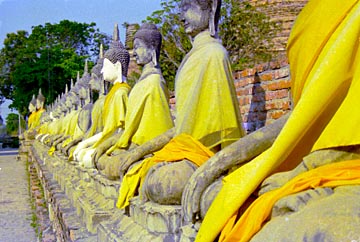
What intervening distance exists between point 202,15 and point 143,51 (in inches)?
38.2

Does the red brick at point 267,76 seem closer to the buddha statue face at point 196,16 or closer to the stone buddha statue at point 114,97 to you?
the stone buddha statue at point 114,97

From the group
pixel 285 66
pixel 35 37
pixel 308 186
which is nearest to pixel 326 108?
pixel 308 186

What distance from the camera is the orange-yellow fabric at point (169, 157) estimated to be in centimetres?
268

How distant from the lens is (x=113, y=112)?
15.4 feet

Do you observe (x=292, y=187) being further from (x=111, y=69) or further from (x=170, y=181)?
(x=111, y=69)

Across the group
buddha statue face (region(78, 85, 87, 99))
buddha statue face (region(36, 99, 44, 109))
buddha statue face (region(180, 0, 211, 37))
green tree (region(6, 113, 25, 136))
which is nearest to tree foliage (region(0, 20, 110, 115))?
buddha statue face (region(36, 99, 44, 109))

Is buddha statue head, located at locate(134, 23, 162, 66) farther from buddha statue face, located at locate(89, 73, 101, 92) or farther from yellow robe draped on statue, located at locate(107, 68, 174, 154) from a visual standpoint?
buddha statue face, located at locate(89, 73, 101, 92)

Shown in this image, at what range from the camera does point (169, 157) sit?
8.89 feet

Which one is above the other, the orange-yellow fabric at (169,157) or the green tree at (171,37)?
the green tree at (171,37)

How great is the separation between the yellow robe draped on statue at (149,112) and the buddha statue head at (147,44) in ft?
0.57

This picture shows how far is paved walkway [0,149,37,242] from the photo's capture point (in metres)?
7.26

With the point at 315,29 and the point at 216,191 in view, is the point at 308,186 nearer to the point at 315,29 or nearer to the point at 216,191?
the point at 216,191

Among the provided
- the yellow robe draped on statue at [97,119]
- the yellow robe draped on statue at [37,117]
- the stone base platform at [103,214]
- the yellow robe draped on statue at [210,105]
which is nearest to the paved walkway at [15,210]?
the stone base platform at [103,214]

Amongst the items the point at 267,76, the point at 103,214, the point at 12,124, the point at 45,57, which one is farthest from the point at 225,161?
the point at 12,124
